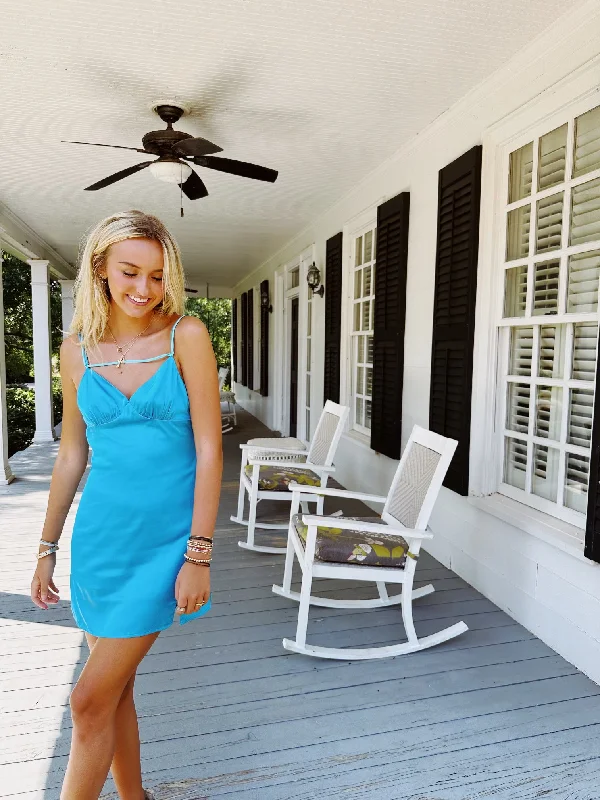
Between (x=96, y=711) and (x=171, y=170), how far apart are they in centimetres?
292

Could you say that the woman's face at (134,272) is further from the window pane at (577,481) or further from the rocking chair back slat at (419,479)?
the window pane at (577,481)

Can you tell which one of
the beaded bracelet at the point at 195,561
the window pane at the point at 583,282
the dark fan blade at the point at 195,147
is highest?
the dark fan blade at the point at 195,147

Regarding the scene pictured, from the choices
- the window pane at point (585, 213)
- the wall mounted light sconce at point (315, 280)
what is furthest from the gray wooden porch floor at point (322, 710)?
the wall mounted light sconce at point (315, 280)

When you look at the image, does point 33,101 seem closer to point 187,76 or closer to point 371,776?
point 187,76

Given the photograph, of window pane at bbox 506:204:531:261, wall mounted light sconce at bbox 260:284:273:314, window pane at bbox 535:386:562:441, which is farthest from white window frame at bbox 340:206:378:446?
wall mounted light sconce at bbox 260:284:273:314

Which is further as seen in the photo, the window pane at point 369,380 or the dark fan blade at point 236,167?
the window pane at point 369,380

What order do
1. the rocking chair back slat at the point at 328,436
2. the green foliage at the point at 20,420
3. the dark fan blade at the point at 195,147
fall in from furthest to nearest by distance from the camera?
1. the green foliage at the point at 20,420
2. the rocking chair back slat at the point at 328,436
3. the dark fan blade at the point at 195,147

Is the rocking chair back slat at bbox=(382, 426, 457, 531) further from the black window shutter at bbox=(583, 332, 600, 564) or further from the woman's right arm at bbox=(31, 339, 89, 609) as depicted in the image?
the woman's right arm at bbox=(31, 339, 89, 609)

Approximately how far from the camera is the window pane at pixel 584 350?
7.63 ft

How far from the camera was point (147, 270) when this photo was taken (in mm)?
1163

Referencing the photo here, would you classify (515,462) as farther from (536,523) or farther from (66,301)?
(66,301)

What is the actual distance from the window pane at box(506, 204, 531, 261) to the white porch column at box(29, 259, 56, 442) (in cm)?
617

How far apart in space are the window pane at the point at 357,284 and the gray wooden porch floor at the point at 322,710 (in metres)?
2.86

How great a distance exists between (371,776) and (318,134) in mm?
3411
